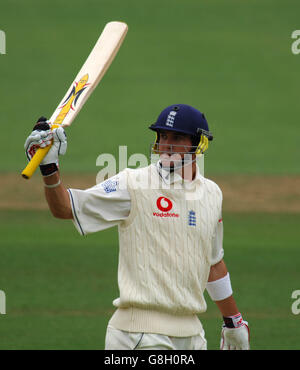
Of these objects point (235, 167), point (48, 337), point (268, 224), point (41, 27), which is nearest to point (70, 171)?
point (235, 167)

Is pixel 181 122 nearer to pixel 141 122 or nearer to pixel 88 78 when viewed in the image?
pixel 88 78

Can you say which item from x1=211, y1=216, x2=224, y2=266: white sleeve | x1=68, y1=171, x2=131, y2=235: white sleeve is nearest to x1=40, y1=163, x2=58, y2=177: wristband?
x1=68, y1=171, x2=131, y2=235: white sleeve

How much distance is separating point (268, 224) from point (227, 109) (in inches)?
355

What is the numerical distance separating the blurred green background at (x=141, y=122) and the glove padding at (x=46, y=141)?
3238 mm

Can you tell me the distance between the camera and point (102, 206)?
Answer: 4.85m

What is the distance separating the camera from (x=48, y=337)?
25.3 ft

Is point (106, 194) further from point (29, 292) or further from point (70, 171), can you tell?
point (70, 171)

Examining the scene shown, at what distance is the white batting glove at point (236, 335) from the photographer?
18.0 ft

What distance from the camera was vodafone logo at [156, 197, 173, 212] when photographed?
16.1 feet

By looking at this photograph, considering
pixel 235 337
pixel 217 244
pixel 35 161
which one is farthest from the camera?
pixel 235 337

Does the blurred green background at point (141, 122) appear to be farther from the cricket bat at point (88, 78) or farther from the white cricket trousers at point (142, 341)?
the cricket bat at point (88, 78)

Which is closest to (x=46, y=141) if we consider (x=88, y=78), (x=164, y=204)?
(x=164, y=204)

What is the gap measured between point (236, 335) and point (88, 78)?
1861 mm

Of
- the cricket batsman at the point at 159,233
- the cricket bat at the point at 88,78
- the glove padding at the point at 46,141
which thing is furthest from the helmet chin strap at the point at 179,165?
the glove padding at the point at 46,141
